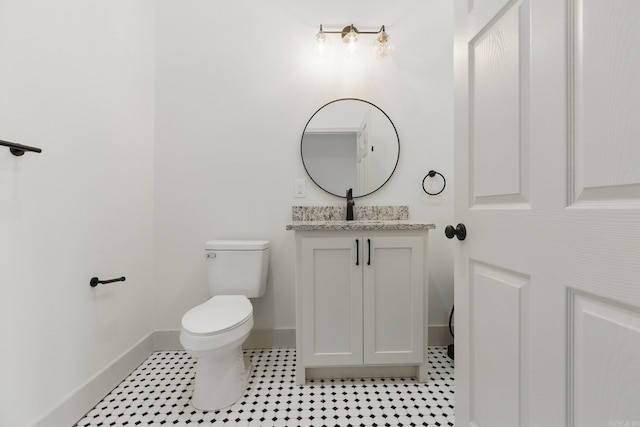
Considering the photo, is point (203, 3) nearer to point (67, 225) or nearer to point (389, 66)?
point (389, 66)

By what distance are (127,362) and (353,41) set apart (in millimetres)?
2456

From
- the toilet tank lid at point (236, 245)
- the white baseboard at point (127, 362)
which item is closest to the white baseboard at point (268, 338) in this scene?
the white baseboard at point (127, 362)

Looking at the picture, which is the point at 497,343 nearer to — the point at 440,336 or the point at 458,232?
the point at 458,232

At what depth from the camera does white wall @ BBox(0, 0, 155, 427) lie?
103 centimetres

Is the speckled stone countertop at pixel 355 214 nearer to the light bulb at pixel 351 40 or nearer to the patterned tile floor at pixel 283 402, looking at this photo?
the patterned tile floor at pixel 283 402

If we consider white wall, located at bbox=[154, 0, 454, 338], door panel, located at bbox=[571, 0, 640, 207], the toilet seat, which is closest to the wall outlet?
white wall, located at bbox=[154, 0, 454, 338]

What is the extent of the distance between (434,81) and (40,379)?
266cm

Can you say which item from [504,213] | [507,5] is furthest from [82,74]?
[504,213]

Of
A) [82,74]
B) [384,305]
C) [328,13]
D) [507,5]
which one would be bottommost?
[384,305]

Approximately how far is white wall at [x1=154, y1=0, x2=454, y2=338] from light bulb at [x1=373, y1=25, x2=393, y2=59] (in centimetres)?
6

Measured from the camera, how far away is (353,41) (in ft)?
6.15

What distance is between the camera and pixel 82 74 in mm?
1346

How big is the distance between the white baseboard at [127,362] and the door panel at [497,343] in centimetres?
120

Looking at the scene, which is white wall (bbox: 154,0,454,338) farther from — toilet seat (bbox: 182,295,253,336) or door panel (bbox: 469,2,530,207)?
door panel (bbox: 469,2,530,207)
